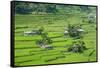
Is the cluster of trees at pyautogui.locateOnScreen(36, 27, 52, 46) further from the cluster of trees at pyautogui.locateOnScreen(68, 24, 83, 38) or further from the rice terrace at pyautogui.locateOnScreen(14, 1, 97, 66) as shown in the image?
the cluster of trees at pyautogui.locateOnScreen(68, 24, 83, 38)

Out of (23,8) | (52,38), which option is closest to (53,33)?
(52,38)

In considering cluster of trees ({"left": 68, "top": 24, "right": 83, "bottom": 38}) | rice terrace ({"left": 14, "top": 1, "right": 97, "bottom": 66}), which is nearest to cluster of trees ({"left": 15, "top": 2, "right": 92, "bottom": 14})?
rice terrace ({"left": 14, "top": 1, "right": 97, "bottom": 66})

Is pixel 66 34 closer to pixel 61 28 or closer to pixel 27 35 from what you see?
pixel 61 28

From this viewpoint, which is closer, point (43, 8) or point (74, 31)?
point (43, 8)

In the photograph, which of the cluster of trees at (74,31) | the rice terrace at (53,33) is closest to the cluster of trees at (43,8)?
the rice terrace at (53,33)

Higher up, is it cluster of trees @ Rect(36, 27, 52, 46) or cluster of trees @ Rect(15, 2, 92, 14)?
cluster of trees @ Rect(15, 2, 92, 14)

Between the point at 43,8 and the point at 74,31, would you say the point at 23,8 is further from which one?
the point at 74,31

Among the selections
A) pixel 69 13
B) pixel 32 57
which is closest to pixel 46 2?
pixel 69 13

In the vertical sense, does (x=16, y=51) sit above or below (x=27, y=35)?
Answer: below
